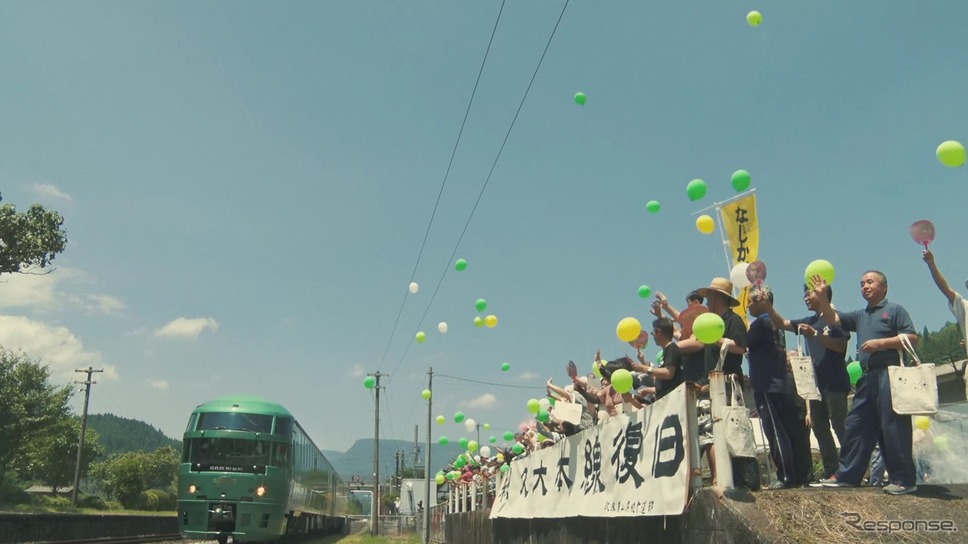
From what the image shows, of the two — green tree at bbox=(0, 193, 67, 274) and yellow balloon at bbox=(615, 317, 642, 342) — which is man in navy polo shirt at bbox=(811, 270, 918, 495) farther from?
green tree at bbox=(0, 193, 67, 274)

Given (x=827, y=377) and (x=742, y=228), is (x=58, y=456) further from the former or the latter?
(x=827, y=377)

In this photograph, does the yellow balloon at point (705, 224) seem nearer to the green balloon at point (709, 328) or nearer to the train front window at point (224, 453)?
the green balloon at point (709, 328)

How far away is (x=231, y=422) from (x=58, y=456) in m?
60.6

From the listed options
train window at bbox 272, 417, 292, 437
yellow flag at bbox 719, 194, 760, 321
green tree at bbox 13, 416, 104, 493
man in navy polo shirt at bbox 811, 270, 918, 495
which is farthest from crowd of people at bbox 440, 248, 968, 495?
green tree at bbox 13, 416, 104, 493

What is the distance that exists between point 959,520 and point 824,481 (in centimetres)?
109

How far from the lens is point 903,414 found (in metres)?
4.45

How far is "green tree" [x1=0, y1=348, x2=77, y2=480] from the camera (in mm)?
33991

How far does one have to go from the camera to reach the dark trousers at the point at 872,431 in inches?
178

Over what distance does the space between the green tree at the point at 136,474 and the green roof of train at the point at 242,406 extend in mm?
56533

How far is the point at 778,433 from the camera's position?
5.20m

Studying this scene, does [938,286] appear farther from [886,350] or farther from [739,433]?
[739,433]

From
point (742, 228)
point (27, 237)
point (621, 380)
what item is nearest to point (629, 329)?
point (621, 380)

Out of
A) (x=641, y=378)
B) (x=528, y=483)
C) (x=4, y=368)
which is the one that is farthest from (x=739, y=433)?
(x=4, y=368)

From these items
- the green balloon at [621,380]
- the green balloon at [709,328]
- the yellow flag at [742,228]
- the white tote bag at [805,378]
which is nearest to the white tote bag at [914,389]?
the white tote bag at [805,378]
